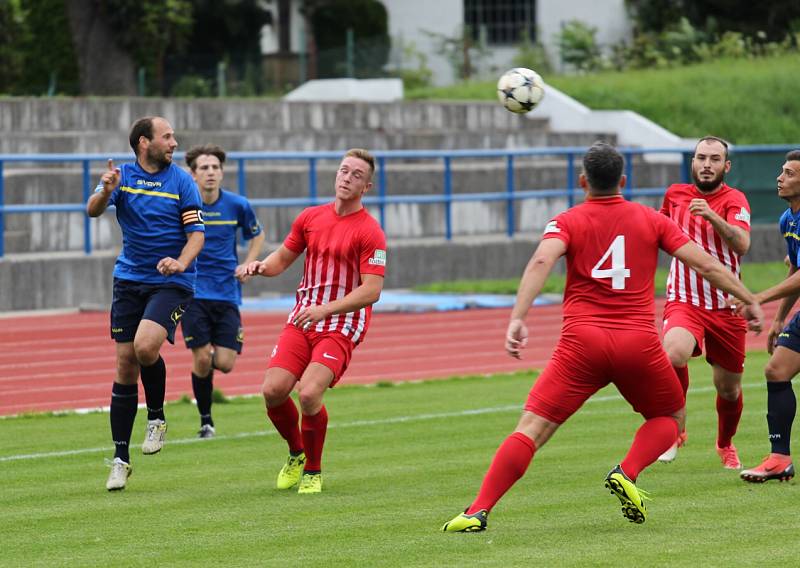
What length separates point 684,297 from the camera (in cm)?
1034

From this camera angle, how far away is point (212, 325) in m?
12.8

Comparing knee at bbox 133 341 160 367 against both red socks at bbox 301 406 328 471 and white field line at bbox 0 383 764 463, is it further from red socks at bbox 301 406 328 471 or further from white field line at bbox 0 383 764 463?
white field line at bbox 0 383 764 463

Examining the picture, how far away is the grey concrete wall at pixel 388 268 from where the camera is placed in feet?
68.5

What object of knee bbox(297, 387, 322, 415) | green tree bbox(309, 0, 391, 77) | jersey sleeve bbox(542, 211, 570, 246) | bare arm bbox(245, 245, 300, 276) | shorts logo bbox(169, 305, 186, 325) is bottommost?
knee bbox(297, 387, 322, 415)

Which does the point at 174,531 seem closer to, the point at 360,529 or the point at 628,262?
the point at 360,529

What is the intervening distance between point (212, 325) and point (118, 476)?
3.28 m

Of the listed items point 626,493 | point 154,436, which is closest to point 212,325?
point 154,436

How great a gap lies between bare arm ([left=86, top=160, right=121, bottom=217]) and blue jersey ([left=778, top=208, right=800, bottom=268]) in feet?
13.3

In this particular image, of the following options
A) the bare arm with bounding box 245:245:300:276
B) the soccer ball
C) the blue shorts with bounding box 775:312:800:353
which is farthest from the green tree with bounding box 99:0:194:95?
the blue shorts with bounding box 775:312:800:353

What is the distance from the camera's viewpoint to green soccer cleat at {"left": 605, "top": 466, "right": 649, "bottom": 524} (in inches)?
309

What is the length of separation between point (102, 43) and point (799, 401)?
2251 centimetres

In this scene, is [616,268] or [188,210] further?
[188,210]

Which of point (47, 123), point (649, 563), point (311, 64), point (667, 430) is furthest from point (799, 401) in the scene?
point (311, 64)

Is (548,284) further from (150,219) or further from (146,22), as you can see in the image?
(150,219)
